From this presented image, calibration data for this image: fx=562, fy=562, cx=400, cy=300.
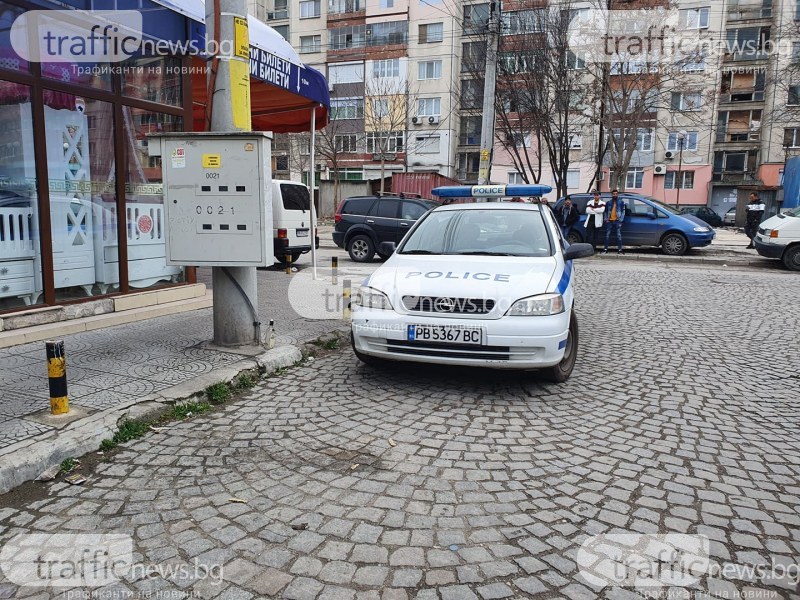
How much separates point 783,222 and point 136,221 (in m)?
14.6

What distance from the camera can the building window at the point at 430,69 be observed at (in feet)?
143

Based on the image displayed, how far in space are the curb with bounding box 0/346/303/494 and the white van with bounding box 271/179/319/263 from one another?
8.52m

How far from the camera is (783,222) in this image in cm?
1400

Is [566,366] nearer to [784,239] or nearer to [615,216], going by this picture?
[784,239]

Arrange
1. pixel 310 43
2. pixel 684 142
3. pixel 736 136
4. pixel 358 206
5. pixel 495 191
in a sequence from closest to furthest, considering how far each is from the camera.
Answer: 1. pixel 495 191
2. pixel 358 206
3. pixel 684 142
4. pixel 736 136
5. pixel 310 43

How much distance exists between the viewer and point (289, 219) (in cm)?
1334

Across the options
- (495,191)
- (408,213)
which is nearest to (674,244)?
(408,213)

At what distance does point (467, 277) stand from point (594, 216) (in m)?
13.6

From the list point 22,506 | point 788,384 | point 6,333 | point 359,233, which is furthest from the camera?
point 359,233

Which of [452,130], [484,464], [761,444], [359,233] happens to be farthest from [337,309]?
[452,130]

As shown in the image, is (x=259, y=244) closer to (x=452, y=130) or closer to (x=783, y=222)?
(x=783, y=222)

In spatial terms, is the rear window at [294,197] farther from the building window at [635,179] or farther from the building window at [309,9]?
the building window at [309,9]

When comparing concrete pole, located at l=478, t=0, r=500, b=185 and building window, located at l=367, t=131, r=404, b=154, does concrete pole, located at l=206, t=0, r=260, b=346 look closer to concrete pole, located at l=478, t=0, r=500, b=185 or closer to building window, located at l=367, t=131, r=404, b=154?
concrete pole, located at l=478, t=0, r=500, b=185

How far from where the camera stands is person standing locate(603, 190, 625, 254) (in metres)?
17.0
